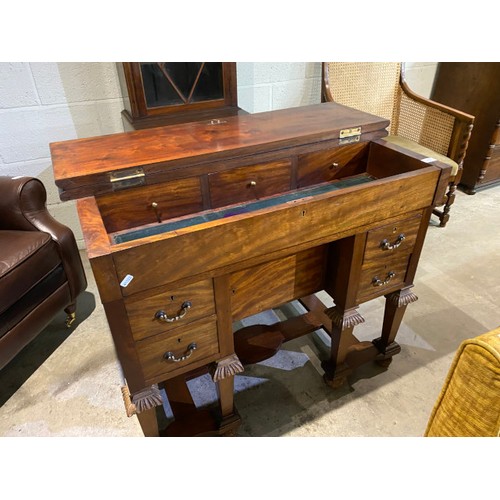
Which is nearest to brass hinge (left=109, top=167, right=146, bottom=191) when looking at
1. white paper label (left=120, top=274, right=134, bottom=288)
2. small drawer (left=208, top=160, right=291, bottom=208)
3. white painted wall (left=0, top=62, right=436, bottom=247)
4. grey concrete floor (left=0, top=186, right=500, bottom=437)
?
small drawer (left=208, top=160, right=291, bottom=208)

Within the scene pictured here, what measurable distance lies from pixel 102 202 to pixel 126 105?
40.4 inches

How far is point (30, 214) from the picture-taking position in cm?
147

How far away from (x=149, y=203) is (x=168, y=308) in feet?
0.99

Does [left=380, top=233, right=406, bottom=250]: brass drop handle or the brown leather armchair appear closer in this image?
[left=380, top=233, right=406, bottom=250]: brass drop handle

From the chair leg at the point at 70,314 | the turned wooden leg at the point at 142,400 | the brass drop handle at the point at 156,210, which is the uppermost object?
the brass drop handle at the point at 156,210

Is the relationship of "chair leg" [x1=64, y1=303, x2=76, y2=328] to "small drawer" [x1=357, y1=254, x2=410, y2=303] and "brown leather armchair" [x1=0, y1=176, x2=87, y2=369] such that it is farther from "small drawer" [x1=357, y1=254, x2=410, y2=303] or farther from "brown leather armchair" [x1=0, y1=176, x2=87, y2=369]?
"small drawer" [x1=357, y1=254, x2=410, y2=303]

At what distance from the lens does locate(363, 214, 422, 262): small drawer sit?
1.06 m

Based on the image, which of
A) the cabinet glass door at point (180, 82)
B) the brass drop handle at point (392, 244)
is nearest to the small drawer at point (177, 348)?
the brass drop handle at point (392, 244)

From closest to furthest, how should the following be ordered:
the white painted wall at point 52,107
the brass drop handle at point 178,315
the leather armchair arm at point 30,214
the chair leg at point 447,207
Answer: the brass drop handle at point 178,315
the leather armchair arm at point 30,214
the white painted wall at point 52,107
the chair leg at point 447,207

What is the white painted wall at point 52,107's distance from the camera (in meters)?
1.68

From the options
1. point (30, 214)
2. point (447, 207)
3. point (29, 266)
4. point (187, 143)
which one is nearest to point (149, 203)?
point (187, 143)

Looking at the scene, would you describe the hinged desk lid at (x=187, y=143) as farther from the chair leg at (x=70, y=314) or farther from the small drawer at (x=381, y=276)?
the chair leg at (x=70, y=314)

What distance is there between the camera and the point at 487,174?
104 inches

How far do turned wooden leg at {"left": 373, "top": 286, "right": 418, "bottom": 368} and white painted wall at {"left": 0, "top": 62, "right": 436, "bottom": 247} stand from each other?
135 cm
